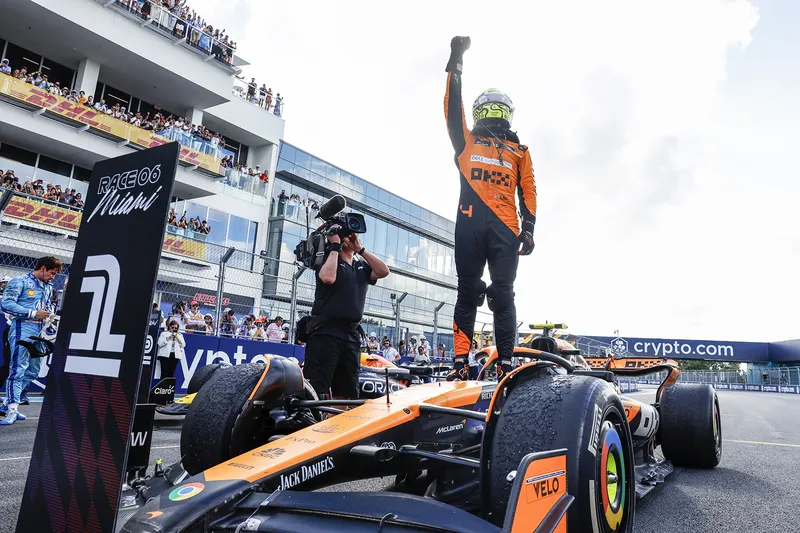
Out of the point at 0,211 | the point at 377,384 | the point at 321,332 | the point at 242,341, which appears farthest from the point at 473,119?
the point at 242,341

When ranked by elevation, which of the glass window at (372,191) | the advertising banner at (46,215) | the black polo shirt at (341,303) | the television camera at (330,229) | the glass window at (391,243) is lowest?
the black polo shirt at (341,303)

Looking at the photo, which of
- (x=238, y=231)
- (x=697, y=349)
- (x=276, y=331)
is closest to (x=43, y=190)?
(x=238, y=231)

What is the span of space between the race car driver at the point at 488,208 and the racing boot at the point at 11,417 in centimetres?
493

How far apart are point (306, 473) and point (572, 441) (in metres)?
0.89

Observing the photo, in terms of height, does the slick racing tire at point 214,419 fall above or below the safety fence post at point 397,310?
below

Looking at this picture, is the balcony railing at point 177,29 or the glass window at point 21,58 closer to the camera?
the glass window at point 21,58

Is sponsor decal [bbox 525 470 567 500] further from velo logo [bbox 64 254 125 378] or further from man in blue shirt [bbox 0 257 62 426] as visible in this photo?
man in blue shirt [bbox 0 257 62 426]

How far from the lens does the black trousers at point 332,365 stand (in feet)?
11.0

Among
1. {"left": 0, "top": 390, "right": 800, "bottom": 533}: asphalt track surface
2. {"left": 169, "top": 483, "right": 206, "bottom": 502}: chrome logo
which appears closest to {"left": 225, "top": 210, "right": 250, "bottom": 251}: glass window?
{"left": 0, "top": 390, "right": 800, "bottom": 533}: asphalt track surface

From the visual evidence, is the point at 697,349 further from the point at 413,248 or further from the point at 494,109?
the point at 494,109

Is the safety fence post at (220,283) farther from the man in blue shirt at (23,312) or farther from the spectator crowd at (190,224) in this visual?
the spectator crowd at (190,224)

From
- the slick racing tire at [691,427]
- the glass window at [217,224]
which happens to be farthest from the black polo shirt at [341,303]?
the glass window at [217,224]

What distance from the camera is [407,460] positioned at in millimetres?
2209

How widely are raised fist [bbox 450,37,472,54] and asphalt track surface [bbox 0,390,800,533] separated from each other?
2971mm
